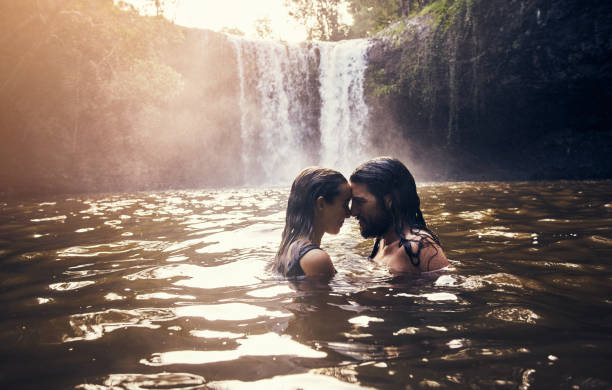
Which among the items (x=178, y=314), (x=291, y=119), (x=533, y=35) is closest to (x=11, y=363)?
(x=178, y=314)

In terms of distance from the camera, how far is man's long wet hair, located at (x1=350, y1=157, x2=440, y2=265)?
10.9 ft

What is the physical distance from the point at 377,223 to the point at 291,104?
61.2ft

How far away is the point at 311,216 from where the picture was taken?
313 centimetres

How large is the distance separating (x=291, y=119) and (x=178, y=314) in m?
19.4

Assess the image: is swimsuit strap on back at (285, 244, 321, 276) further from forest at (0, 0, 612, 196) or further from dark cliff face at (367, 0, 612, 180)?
dark cliff face at (367, 0, 612, 180)

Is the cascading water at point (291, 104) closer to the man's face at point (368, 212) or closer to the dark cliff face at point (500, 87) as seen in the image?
the dark cliff face at point (500, 87)

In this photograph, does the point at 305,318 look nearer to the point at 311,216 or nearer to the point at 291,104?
the point at 311,216

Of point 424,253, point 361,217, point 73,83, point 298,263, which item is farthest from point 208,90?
point 424,253

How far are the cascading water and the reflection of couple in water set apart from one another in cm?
1702

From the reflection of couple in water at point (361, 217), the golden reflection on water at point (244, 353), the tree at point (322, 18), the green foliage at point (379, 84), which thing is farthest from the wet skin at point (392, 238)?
the tree at point (322, 18)

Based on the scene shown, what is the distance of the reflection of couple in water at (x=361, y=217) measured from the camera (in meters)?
3.11

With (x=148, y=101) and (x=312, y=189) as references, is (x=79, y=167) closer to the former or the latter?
(x=148, y=101)

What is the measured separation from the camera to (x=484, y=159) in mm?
17750

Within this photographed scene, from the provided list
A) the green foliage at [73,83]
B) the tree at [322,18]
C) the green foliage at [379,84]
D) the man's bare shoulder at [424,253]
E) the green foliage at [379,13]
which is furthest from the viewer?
the tree at [322,18]
